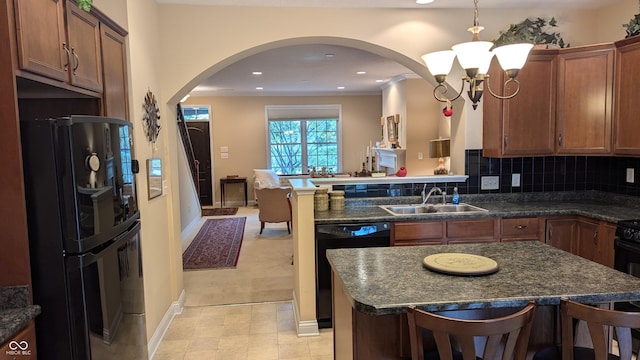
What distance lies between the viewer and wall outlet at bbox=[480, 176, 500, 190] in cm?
397

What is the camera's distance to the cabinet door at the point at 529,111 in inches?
142

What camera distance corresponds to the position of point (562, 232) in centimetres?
349

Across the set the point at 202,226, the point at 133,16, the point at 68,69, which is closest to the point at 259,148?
the point at 202,226

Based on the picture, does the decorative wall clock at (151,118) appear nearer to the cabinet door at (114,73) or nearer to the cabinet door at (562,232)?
the cabinet door at (114,73)

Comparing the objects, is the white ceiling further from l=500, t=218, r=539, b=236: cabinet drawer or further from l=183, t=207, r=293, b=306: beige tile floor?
l=183, t=207, r=293, b=306: beige tile floor

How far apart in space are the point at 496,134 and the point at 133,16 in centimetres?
304

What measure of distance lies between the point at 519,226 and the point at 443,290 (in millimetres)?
2165

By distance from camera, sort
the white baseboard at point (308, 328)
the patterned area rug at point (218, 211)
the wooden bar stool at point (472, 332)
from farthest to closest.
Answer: the patterned area rug at point (218, 211) → the white baseboard at point (308, 328) → the wooden bar stool at point (472, 332)

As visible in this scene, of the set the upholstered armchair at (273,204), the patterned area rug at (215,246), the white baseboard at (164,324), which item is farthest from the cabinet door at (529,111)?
the upholstered armchair at (273,204)

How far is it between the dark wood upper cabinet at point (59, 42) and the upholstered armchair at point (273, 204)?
4406 mm

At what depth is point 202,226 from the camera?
24.2 feet

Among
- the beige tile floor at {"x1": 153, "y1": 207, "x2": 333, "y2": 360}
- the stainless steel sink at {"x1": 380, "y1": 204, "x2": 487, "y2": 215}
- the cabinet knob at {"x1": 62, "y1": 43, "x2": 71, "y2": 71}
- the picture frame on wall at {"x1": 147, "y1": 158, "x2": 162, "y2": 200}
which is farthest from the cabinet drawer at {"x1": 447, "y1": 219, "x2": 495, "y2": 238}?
the cabinet knob at {"x1": 62, "y1": 43, "x2": 71, "y2": 71}

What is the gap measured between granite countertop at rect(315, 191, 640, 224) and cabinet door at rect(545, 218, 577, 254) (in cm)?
8

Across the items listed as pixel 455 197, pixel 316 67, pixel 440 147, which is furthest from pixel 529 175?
pixel 316 67
